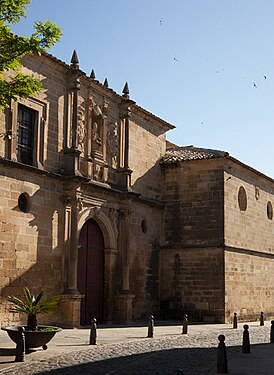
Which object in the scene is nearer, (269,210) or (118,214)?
(118,214)

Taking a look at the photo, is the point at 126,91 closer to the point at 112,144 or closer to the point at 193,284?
the point at 112,144

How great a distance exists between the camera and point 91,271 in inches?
832

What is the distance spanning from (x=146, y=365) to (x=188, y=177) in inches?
568

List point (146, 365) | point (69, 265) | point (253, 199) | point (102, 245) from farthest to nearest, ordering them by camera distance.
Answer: point (253, 199) → point (102, 245) → point (69, 265) → point (146, 365)

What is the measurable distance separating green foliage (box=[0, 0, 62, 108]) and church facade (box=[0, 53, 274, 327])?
5812 millimetres

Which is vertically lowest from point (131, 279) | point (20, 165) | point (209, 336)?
point (209, 336)

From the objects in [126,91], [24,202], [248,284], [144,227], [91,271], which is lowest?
[248,284]

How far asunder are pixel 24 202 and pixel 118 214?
516 centimetres

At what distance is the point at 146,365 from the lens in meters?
11.4

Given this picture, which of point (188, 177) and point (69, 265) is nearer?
point (69, 265)

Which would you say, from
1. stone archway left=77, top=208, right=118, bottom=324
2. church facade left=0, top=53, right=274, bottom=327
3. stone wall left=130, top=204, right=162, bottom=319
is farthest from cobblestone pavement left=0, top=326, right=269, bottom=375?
stone wall left=130, top=204, right=162, bottom=319

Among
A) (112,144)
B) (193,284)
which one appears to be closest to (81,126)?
(112,144)

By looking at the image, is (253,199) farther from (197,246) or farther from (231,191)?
(197,246)

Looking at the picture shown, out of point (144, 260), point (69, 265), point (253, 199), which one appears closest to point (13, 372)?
point (69, 265)
